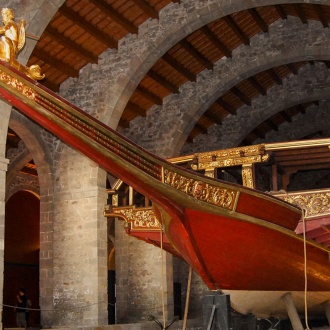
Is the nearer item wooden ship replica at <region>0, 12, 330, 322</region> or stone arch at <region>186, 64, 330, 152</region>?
wooden ship replica at <region>0, 12, 330, 322</region>

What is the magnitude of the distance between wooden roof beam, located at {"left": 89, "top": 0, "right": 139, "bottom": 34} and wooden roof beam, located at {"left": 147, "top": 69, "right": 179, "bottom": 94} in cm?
162

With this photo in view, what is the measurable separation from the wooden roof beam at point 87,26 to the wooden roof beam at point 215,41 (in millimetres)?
2062

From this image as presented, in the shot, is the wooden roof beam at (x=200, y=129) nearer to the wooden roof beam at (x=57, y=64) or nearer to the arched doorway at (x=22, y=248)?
the arched doorway at (x=22, y=248)

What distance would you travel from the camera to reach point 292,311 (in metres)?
8.85

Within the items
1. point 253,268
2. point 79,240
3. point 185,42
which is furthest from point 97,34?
point 253,268

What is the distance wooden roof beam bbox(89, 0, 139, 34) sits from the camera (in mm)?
12195

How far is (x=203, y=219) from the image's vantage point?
8.25m

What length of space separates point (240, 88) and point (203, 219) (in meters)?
10.1

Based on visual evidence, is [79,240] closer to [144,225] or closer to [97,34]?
→ [144,225]

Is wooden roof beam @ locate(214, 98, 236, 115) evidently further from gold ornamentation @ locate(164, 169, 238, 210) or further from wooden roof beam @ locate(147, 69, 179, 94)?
gold ornamentation @ locate(164, 169, 238, 210)

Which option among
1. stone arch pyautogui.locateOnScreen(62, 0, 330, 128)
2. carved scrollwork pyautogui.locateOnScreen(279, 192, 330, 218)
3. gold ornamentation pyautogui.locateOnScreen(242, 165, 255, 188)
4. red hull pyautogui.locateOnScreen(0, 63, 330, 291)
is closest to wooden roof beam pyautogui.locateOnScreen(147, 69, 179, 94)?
stone arch pyautogui.locateOnScreen(62, 0, 330, 128)

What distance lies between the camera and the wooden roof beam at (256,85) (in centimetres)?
1759

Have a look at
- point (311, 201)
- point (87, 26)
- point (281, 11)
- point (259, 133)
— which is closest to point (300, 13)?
point (281, 11)

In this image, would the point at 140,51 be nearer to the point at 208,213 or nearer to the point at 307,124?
the point at 208,213
